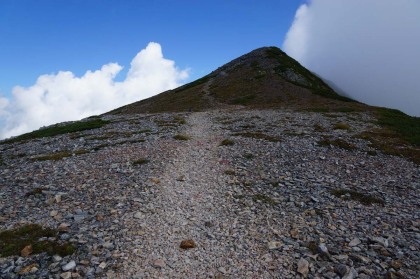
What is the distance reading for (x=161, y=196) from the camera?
57.0 ft

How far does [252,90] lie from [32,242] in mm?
71581

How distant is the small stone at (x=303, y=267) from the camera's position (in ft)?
37.4

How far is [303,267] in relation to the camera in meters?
11.6

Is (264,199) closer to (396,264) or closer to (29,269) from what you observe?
(396,264)

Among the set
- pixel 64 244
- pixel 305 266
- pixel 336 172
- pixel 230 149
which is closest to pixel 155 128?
pixel 230 149

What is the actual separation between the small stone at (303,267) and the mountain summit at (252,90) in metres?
53.7

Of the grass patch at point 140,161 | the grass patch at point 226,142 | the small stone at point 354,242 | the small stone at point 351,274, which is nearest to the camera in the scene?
the small stone at point 351,274

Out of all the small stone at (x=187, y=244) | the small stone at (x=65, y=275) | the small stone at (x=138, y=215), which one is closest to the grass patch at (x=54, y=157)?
the small stone at (x=138, y=215)

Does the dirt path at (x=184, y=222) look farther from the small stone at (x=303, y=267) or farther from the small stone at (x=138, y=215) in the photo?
the small stone at (x=303, y=267)

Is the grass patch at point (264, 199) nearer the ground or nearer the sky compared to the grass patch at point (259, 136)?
nearer the ground

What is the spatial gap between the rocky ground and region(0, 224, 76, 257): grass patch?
0.36 m

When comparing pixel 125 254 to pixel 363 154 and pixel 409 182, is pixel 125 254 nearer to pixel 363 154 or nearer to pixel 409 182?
pixel 409 182

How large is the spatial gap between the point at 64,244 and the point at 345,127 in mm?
33314

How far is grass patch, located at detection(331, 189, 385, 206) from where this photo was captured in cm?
1714
